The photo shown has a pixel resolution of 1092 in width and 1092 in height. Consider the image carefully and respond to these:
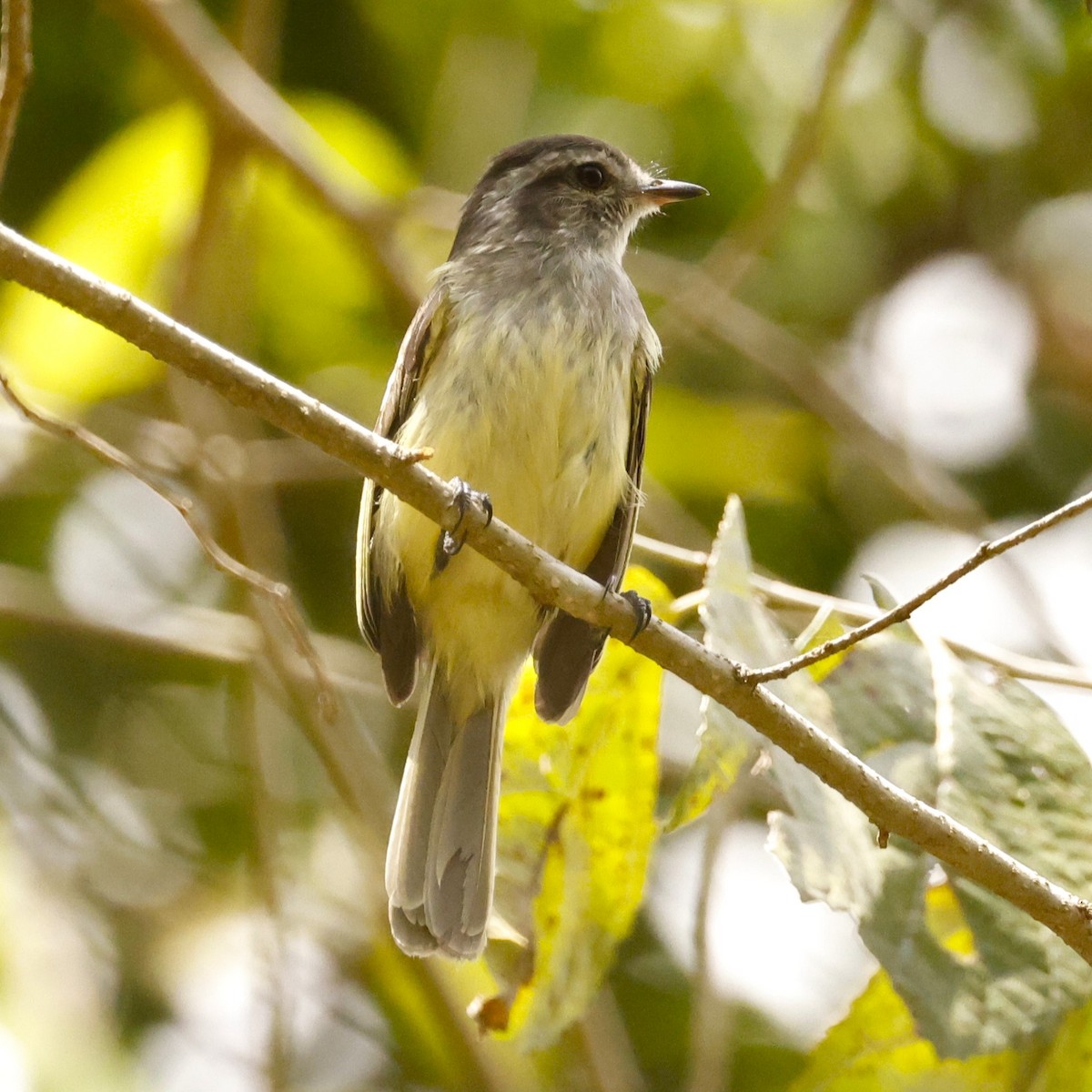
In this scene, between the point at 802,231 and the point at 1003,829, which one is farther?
the point at 802,231

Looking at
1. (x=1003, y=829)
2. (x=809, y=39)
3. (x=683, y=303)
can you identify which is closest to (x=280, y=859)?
(x=683, y=303)

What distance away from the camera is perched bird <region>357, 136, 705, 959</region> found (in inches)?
135

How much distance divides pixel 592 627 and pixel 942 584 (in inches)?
53.6

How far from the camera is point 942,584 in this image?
2.36 meters

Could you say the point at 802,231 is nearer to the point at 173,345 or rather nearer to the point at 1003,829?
the point at 1003,829

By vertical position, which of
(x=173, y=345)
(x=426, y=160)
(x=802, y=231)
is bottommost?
(x=173, y=345)

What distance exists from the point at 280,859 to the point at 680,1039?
1.38 metres

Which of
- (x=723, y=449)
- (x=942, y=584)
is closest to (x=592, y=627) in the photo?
(x=942, y=584)

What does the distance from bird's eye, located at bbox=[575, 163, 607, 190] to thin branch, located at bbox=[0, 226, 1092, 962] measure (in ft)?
5.91

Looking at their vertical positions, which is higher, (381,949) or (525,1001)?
(381,949)

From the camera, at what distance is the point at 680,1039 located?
4891 millimetres

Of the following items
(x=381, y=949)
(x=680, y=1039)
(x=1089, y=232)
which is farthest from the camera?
(x=1089, y=232)

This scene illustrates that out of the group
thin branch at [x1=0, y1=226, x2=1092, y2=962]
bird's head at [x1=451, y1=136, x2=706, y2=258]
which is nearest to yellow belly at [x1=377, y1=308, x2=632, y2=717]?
bird's head at [x1=451, y1=136, x2=706, y2=258]

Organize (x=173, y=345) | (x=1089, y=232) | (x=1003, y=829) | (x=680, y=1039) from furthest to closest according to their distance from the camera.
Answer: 1. (x=1089, y=232)
2. (x=680, y=1039)
3. (x=1003, y=829)
4. (x=173, y=345)
